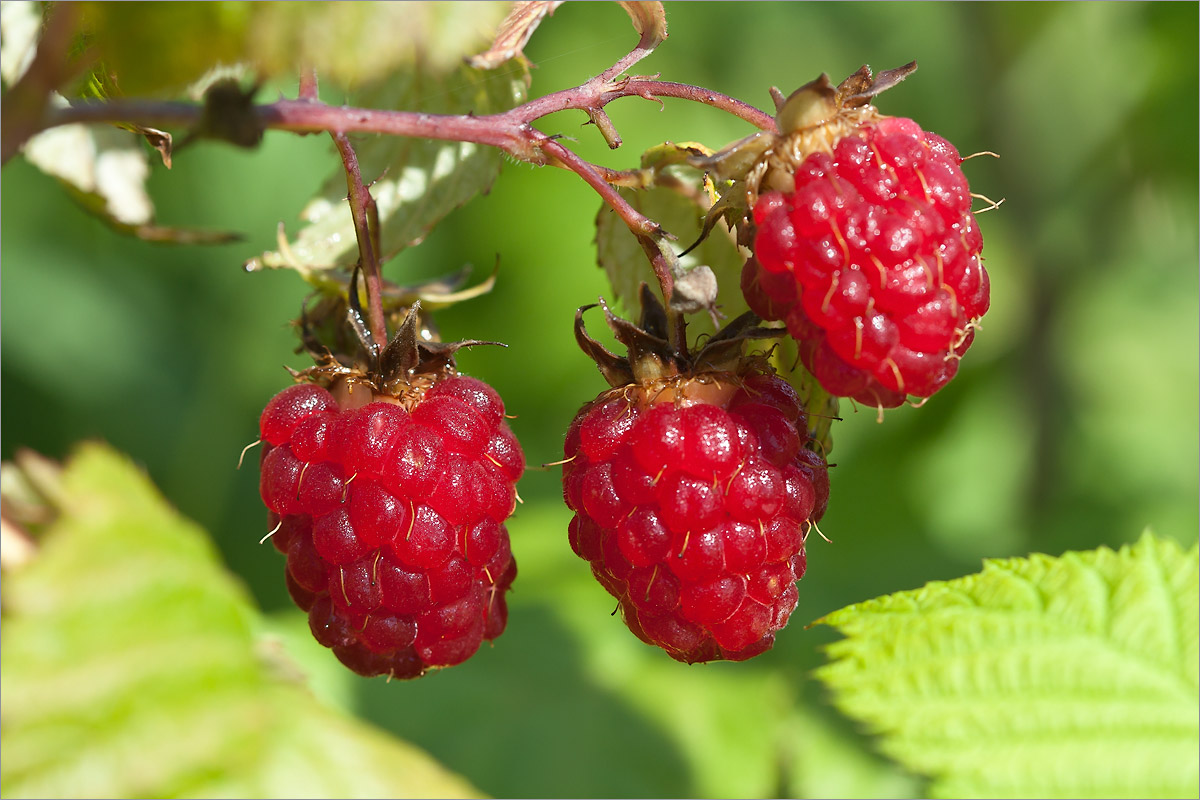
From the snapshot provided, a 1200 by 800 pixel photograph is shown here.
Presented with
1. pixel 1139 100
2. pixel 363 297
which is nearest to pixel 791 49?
pixel 1139 100

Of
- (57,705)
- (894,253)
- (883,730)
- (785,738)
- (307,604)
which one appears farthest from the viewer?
(785,738)

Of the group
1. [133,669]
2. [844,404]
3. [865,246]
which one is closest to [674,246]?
[865,246]

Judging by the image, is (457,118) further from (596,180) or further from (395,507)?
(395,507)

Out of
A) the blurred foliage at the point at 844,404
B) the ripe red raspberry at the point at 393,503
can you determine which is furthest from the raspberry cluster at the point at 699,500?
the blurred foliage at the point at 844,404

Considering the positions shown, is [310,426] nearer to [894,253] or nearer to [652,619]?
[652,619]

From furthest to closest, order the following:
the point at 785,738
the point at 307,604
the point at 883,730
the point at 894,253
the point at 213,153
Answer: the point at 213,153 → the point at 785,738 → the point at 307,604 → the point at 883,730 → the point at 894,253

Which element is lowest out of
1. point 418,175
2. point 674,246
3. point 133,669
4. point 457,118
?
point 133,669

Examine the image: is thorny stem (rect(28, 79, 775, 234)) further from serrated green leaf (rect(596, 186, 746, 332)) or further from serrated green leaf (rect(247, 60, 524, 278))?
serrated green leaf (rect(247, 60, 524, 278))
